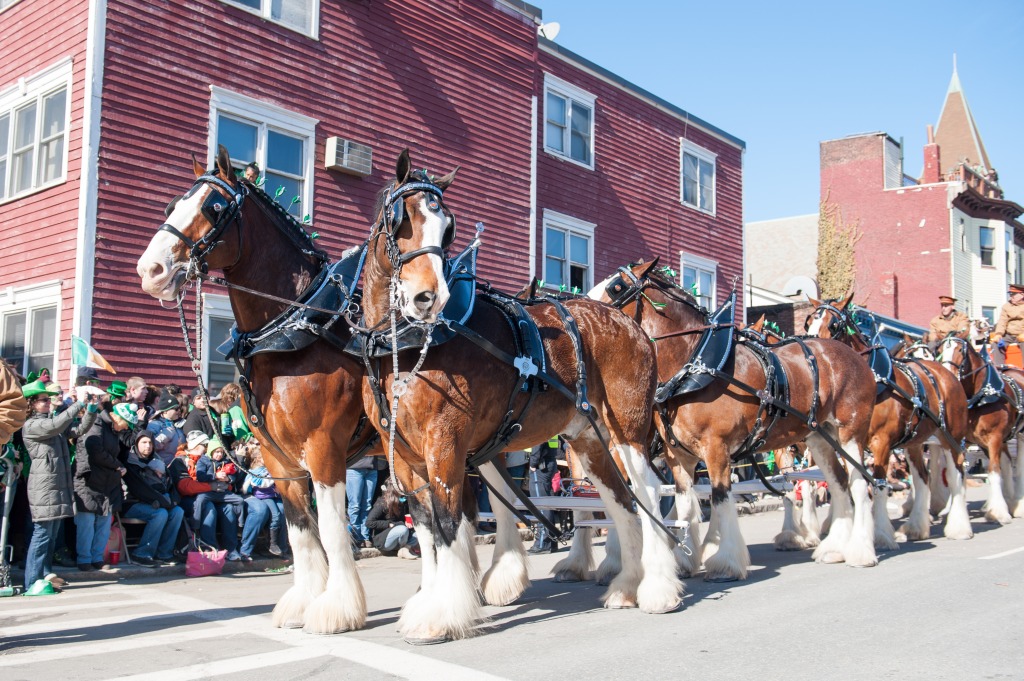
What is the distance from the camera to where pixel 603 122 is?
68.4 feet

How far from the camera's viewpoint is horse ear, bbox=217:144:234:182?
6012 mm

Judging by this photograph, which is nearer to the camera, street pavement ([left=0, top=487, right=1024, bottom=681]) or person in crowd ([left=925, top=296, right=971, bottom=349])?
street pavement ([left=0, top=487, right=1024, bottom=681])

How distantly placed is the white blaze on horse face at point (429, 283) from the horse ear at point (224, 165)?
Result: 61.0 inches

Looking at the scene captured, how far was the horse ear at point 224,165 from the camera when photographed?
6.01 metres

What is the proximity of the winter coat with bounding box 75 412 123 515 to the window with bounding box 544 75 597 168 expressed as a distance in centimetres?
1279

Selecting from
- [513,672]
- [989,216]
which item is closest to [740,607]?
[513,672]

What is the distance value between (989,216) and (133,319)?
3854 centimetres

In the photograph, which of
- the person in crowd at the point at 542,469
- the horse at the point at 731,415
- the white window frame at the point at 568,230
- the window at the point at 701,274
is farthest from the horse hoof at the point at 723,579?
the window at the point at 701,274

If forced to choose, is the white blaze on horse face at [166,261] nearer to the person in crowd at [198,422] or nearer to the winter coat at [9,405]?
the winter coat at [9,405]

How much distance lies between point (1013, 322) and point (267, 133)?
1368 centimetres

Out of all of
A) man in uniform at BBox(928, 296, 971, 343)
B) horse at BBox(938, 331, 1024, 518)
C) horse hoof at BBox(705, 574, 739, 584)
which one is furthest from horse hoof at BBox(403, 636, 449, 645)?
man in uniform at BBox(928, 296, 971, 343)

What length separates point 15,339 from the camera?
13.4 m

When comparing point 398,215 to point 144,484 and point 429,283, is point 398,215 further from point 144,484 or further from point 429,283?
point 144,484

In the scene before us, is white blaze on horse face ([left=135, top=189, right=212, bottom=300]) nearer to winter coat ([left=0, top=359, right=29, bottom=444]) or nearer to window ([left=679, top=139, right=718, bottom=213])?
winter coat ([left=0, top=359, right=29, bottom=444])
